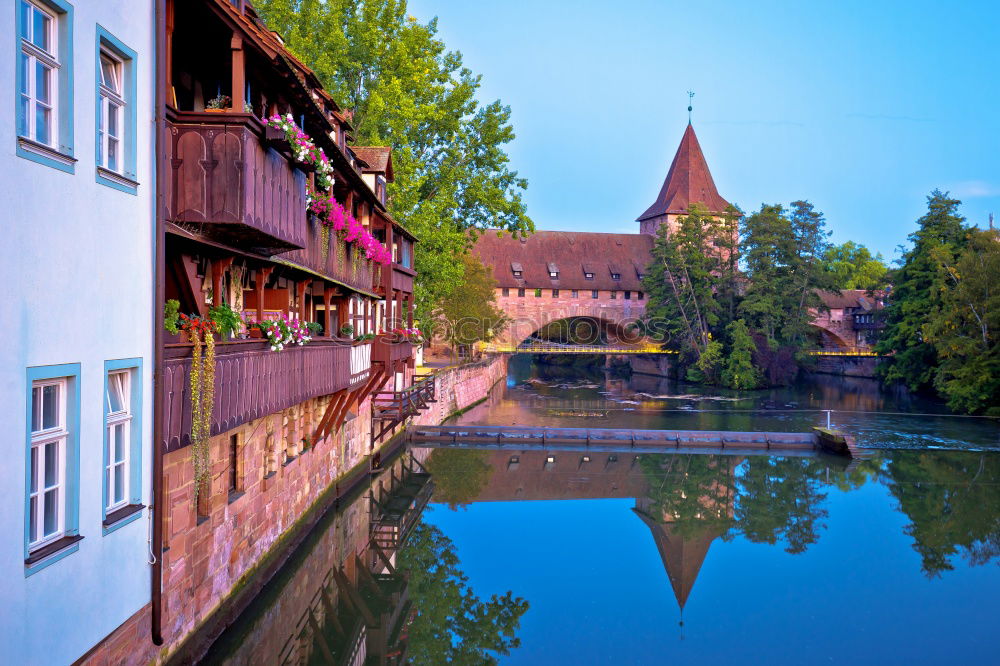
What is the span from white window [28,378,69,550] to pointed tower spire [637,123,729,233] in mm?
51309

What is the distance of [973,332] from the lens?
29.8 m

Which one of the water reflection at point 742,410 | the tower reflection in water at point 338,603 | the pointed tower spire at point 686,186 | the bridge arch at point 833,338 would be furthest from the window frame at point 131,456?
the bridge arch at point 833,338

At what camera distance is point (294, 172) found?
8414 millimetres

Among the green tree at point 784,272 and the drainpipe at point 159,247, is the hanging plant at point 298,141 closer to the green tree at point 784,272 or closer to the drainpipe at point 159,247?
the drainpipe at point 159,247

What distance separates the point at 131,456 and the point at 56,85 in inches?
97.7

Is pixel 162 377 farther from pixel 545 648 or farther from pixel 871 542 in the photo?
pixel 871 542

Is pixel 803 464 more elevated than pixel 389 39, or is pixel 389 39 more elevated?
pixel 389 39

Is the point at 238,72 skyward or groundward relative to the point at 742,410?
skyward

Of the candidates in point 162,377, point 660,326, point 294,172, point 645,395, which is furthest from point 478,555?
point 660,326

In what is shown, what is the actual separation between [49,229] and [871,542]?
42.7 ft

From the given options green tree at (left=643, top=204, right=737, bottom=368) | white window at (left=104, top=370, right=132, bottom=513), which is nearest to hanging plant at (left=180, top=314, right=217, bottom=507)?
white window at (left=104, top=370, right=132, bottom=513)

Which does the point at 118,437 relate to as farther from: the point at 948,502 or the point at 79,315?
the point at 948,502

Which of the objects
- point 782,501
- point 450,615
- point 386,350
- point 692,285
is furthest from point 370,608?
point 692,285

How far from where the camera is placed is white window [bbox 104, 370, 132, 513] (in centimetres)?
554
